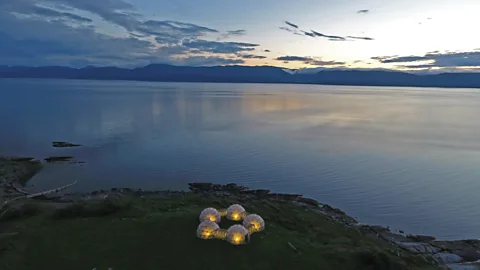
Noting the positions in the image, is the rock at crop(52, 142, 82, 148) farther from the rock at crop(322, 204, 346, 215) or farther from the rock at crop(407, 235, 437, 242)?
the rock at crop(407, 235, 437, 242)

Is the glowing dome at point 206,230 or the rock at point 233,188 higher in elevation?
the glowing dome at point 206,230

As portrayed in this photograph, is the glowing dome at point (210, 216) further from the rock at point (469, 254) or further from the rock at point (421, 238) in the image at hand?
the rock at point (469, 254)

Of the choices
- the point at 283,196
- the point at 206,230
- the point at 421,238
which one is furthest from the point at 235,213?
the point at 421,238

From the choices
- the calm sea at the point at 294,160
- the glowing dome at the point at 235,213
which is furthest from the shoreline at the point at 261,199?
the glowing dome at the point at 235,213

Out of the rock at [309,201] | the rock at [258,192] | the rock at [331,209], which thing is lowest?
the rock at [331,209]

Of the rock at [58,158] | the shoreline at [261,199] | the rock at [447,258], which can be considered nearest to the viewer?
the rock at [447,258]

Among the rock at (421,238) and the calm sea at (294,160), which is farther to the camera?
the calm sea at (294,160)
